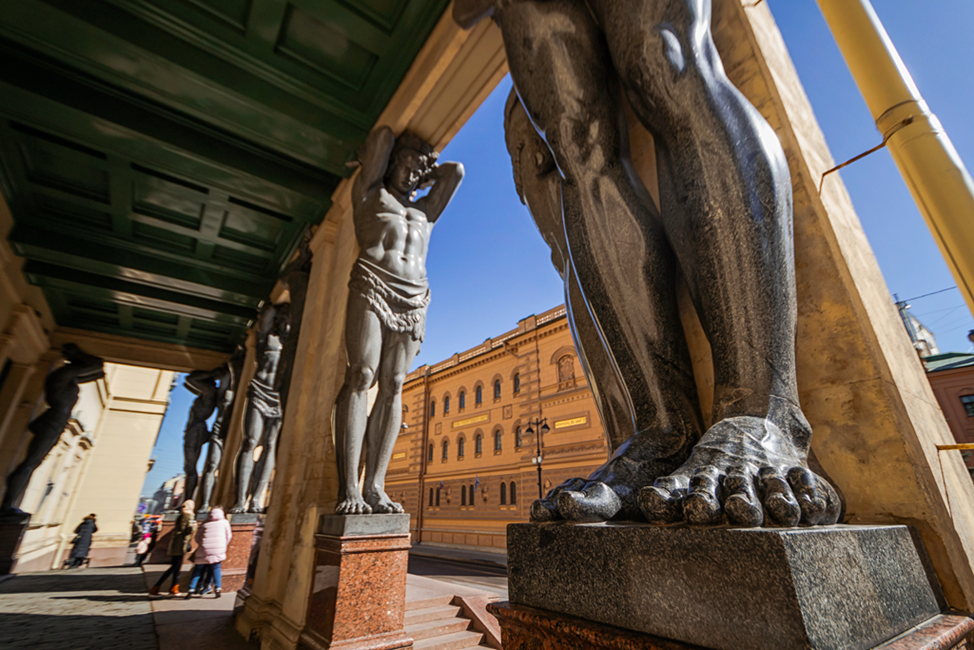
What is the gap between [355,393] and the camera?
2.94 metres

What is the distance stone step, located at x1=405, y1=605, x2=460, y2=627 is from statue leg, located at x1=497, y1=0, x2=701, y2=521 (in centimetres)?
351

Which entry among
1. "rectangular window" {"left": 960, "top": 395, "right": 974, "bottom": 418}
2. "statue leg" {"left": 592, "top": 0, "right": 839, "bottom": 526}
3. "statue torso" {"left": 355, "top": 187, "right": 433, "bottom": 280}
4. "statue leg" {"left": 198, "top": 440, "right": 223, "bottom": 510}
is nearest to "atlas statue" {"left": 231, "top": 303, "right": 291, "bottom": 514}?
"statue leg" {"left": 198, "top": 440, "right": 223, "bottom": 510}

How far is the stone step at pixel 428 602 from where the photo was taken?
3.68 meters

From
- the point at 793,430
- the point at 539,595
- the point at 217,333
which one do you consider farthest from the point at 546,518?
the point at 217,333

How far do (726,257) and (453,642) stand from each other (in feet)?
11.8

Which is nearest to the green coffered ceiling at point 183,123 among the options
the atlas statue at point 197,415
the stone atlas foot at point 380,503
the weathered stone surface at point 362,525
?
the atlas statue at point 197,415

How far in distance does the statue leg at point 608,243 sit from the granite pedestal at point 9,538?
10.8 metres

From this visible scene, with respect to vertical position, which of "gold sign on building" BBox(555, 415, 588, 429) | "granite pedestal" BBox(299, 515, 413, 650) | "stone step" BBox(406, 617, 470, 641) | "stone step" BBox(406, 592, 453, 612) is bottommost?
"stone step" BBox(406, 617, 470, 641)

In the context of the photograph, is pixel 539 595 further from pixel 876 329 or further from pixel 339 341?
pixel 339 341

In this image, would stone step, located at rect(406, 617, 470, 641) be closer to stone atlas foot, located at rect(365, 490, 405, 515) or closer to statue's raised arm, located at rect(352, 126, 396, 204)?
stone atlas foot, located at rect(365, 490, 405, 515)

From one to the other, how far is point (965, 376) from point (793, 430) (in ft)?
62.9

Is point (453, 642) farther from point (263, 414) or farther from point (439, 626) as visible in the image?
point (263, 414)

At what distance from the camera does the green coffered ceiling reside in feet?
11.3

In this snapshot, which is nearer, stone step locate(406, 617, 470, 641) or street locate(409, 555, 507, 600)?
stone step locate(406, 617, 470, 641)
